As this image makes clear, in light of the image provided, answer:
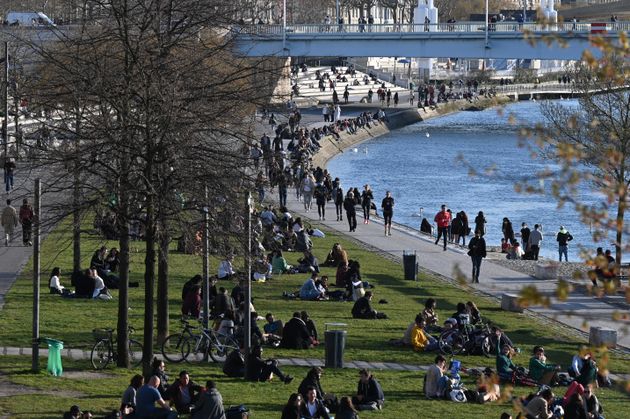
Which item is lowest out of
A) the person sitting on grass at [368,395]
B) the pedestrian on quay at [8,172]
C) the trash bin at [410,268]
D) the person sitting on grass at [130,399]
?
the person sitting on grass at [368,395]

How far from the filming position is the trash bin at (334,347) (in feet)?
69.1

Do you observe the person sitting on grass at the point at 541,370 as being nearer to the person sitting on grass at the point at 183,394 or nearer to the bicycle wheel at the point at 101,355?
the person sitting on grass at the point at 183,394

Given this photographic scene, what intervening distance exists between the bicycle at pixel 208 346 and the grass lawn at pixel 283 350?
44cm

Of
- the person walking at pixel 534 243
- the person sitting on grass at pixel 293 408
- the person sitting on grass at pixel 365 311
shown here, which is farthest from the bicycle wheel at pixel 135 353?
the person walking at pixel 534 243

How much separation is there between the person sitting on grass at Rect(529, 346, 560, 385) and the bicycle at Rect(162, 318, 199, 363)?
514 centimetres

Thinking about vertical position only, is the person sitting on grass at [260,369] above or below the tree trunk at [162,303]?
→ below

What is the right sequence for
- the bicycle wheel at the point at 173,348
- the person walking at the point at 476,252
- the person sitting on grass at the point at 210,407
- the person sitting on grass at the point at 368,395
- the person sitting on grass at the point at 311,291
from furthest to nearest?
the person walking at the point at 476,252 < the person sitting on grass at the point at 311,291 < the bicycle wheel at the point at 173,348 < the person sitting on grass at the point at 368,395 < the person sitting on grass at the point at 210,407

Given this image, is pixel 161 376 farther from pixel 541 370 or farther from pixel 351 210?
pixel 351 210

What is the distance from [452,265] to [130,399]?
65.8 feet

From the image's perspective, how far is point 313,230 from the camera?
3894 cm

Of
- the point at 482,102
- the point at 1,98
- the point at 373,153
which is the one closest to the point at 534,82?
the point at 482,102

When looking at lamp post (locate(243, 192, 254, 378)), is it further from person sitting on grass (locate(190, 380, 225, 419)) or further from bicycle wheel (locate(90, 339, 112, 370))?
person sitting on grass (locate(190, 380, 225, 419))

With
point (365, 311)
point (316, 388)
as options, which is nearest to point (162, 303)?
point (365, 311)

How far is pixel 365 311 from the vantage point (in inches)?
1029
